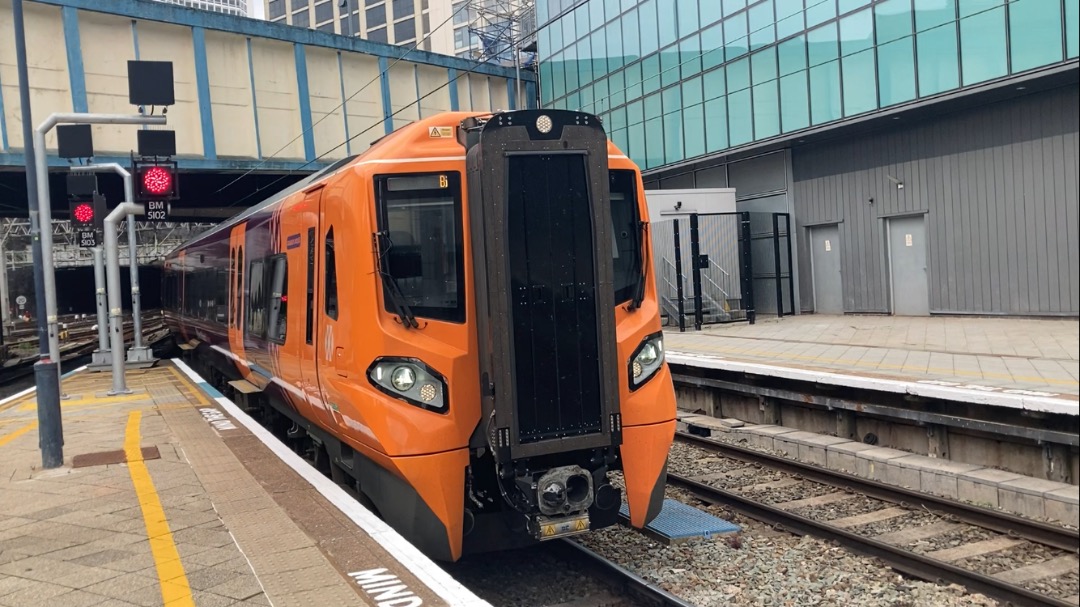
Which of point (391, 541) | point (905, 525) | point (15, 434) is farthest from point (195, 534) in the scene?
point (15, 434)

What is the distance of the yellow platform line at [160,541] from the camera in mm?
4652

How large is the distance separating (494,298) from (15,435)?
9.34 meters

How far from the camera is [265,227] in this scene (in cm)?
899

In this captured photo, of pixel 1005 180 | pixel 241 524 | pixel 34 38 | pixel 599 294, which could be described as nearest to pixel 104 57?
pixel 34 38

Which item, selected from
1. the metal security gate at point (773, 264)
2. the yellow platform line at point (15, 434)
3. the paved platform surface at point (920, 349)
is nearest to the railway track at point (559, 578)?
the paved platform surface at point (920, 349)

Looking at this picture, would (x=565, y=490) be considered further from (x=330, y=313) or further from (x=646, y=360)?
(x=330, y=313)

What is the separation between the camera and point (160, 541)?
18.6 ft

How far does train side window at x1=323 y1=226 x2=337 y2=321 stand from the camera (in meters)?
5.87

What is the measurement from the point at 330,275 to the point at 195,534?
1.96 m

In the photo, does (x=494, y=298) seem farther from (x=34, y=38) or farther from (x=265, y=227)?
(x=34, y=38)

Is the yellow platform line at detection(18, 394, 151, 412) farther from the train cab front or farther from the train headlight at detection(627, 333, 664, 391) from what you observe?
the train headlight at detection(627, 333, 664, 391)

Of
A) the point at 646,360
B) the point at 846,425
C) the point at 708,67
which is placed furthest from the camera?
the point at 708,67

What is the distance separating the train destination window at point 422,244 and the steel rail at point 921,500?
3.69 m

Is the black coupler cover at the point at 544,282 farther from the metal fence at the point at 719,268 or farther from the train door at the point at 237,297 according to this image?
the metal fence at the point at 719,268
